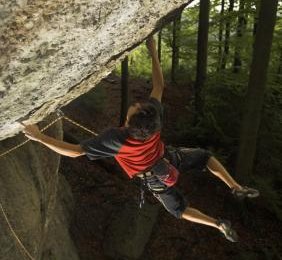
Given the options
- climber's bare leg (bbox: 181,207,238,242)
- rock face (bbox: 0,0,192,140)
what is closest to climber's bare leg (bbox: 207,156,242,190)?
climber's bare leg (bbox: 181,207,238,242)

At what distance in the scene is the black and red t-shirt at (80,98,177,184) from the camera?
5.48m

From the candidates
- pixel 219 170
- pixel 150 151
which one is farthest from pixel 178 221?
pixel 150 151

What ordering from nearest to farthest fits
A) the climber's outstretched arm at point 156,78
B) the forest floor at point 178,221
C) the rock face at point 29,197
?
the climber's outstretched arm at point 156,78, the rock face at point 29,197, the forest floor at point 178,221

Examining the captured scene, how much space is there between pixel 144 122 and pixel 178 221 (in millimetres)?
8496

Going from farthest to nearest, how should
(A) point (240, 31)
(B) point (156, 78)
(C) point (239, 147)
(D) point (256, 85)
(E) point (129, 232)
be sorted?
(A) point (240, 31)
(E) point (129, 232)
(C) point (239, 147)
(D) point (256, 85)
(B) point (156, 78)

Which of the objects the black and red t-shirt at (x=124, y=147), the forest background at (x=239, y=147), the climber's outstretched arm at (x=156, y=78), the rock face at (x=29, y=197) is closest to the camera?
the black and red t-shirt at (x=124, y=147)

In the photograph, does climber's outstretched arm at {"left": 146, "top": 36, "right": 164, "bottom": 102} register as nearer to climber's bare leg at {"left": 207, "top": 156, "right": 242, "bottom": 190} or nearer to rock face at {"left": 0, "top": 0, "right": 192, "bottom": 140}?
rock face at {"left": 0, "top": 0, "right": 192, "bottom": 140}

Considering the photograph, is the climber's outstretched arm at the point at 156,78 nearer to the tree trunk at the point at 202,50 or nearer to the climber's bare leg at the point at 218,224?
the climber's bare leg at the point at 218,224

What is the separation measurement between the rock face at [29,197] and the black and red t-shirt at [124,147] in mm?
2177

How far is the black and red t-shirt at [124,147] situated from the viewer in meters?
5.48

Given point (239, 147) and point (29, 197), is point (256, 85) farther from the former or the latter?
point (29, 197)

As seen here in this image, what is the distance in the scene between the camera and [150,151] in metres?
5.90

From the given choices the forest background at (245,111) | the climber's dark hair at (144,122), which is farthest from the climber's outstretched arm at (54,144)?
the forest background at (245,111)

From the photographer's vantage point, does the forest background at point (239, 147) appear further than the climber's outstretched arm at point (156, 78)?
Yes
